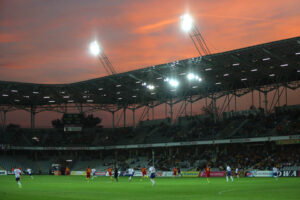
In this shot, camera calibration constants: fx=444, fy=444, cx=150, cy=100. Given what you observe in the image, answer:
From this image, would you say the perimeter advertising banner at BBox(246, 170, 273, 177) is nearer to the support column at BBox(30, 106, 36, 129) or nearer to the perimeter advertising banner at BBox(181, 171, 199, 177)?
the perimeter advertising banner at BBox(181, 171, 199, 177)

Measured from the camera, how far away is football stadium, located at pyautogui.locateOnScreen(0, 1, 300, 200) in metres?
57.6

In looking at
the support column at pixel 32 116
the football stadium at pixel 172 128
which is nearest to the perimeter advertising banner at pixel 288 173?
the football stadium at pixel 172 128

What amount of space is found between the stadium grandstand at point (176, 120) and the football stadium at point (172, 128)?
0.19 meters

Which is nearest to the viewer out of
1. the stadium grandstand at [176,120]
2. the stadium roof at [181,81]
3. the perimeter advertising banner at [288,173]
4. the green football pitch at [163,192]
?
the green football pitch at [163,192]

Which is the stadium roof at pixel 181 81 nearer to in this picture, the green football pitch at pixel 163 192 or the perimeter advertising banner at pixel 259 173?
the perimeter advertising banner at pixel 259 173

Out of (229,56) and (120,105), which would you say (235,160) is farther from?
(120,105)

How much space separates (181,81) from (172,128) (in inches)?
584

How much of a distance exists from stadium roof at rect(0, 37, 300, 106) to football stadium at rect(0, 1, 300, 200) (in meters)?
0.16

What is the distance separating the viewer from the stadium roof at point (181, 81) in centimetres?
5488

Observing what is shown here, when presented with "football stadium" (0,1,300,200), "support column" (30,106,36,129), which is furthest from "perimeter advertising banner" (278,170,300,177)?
"support column" (30,106,36,129)

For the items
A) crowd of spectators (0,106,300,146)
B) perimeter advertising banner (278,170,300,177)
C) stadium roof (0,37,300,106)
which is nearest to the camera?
stadium roof (0,37,300,106)

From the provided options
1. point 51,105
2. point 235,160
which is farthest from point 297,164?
point 51,105

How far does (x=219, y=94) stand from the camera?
3063 inches

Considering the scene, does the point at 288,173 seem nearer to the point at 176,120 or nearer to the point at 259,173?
the point at 259,173
